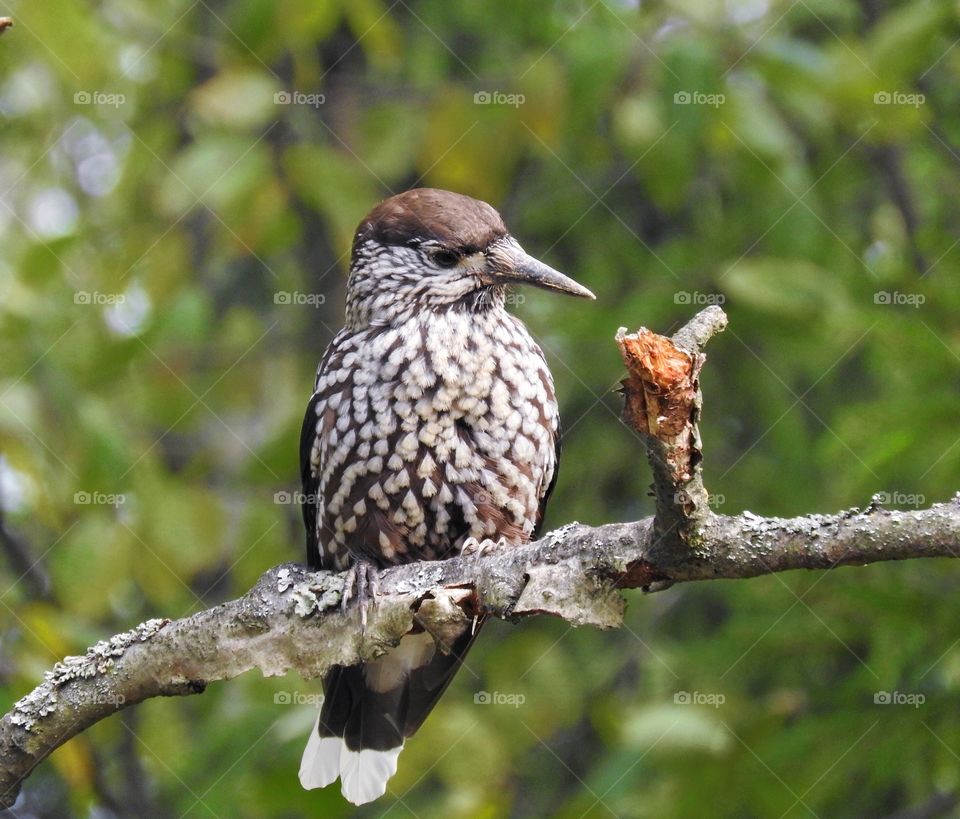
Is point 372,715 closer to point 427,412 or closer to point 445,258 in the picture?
point 427,412

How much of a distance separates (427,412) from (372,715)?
3.87 ft

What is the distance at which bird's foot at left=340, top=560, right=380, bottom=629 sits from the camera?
332 centimetres

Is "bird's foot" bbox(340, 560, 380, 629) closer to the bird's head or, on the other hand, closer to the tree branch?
the tree branch

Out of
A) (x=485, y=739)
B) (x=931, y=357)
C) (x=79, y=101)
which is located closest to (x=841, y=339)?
(x=931, y=357)

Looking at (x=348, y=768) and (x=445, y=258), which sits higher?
(x=445, y=258)

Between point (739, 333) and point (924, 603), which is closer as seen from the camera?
point (924, 603)

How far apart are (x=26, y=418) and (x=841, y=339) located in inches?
119

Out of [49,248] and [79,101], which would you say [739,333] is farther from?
[79,101]

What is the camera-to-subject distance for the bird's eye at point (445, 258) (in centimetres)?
420

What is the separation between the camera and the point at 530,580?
293cm

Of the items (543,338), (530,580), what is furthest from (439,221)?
(530,580)

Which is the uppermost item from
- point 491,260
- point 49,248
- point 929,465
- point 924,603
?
point 49,248

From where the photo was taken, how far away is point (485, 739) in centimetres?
517

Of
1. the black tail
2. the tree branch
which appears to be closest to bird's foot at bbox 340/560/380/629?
the tree branch
